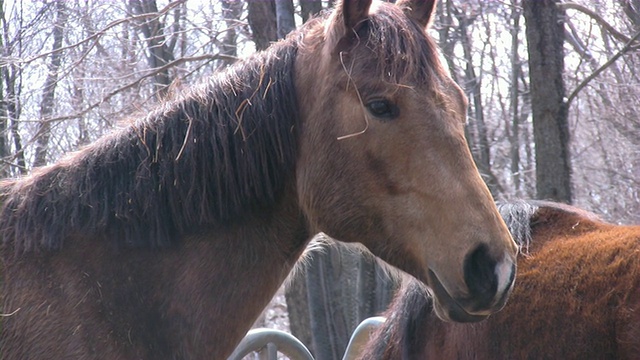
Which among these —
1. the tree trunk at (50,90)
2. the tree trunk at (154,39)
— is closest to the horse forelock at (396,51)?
the tree trunk at (50,90)

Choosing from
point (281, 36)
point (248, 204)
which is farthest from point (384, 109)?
point (281, 36)

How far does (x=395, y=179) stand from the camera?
9.25 feet

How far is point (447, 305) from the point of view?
2.76 metres

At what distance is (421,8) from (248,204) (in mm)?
1099

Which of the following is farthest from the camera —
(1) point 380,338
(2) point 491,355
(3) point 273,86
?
(1) point 380,338

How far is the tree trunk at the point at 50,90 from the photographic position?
29.1ft

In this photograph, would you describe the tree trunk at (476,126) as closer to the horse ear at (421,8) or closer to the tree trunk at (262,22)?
the tree trunk at (262,22)

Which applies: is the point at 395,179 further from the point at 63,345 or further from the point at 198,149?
the point at 63,345

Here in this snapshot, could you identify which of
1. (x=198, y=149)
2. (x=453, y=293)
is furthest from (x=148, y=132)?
(x=453, y=293)

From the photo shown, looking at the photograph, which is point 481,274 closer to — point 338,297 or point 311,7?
point 338,297

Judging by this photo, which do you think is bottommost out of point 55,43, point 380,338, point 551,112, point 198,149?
point 380,338

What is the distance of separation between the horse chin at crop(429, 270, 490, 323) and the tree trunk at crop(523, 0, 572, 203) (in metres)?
4.39

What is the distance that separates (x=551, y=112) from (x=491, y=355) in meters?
3.62

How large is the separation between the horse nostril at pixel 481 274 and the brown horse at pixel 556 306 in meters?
1.21
